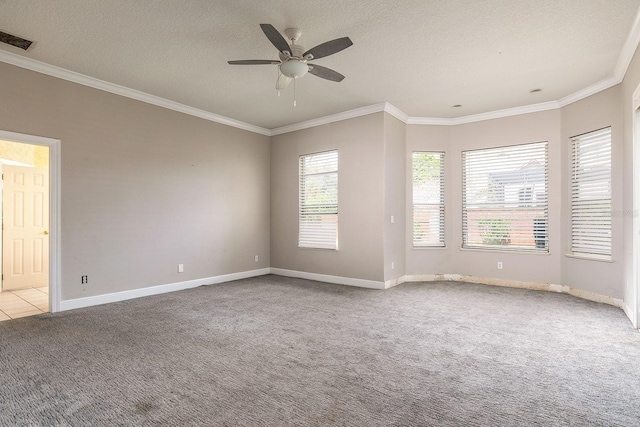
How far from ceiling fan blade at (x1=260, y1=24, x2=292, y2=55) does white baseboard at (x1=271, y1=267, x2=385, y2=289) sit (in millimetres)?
3780

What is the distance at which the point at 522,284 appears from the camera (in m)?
5.41

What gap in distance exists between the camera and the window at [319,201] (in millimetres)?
5992

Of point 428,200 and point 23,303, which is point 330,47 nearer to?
point 428,200

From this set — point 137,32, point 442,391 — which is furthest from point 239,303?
point 137,32

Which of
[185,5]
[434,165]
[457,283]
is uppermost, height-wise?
[185,5]

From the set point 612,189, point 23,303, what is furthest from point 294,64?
point 23,303

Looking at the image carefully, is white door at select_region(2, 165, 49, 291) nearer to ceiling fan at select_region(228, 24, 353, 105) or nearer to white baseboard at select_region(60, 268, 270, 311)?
white baseboard at select_region(60, 268, 270, 311)

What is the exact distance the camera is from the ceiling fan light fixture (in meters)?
3.11

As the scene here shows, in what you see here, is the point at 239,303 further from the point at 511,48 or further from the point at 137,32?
the point at 511,48

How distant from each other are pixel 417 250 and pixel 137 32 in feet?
17.0

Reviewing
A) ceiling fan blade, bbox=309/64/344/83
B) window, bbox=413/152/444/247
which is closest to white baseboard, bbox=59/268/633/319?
window, bbox=413/152/444/247

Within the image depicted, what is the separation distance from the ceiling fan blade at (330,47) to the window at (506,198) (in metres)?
4.01

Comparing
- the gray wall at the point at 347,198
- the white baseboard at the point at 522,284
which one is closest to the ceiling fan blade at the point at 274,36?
the gray wall at the point at 347,198

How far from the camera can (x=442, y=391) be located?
2195mm
